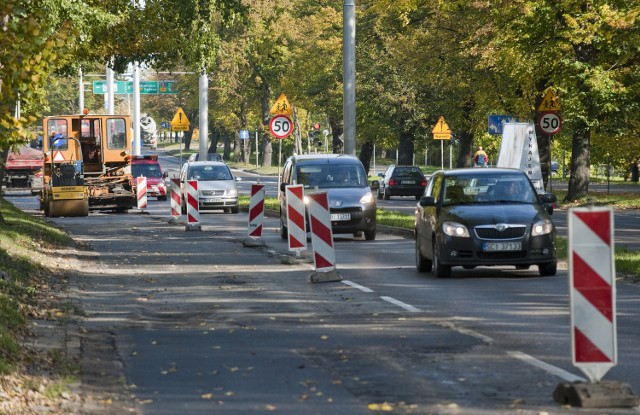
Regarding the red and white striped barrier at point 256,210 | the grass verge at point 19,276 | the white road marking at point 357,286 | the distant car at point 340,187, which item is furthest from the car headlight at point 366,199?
the white road marking at point 357,286

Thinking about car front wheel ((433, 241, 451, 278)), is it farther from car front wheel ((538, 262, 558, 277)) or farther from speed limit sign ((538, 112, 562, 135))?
speed limit sign ((538, 112, 562, 135))

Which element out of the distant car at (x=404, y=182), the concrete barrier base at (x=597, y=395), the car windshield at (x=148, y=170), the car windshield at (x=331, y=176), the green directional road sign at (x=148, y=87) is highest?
the green directional road sign at (x=148, y=87)

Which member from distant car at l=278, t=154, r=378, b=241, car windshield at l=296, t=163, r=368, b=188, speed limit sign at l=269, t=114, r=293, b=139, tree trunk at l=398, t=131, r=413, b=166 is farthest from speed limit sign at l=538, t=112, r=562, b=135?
tree trunk at l=398, t=131, r=413, b=166

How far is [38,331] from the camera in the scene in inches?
525

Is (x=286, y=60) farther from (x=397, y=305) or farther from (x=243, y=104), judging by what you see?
(x=397, y=305)

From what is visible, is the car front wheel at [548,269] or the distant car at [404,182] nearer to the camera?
the car front wheel at [548,269]

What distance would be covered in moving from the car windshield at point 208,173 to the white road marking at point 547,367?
36166 millimetres

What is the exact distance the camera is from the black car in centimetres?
1958

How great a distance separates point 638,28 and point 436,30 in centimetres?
1706

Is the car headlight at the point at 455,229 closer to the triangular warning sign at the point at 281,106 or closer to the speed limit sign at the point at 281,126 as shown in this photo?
the speed limit sign at the point at 281,126

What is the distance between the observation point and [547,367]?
10.9 meters

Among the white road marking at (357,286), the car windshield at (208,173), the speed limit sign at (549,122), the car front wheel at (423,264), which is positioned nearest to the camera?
the white road marking at (357,286)

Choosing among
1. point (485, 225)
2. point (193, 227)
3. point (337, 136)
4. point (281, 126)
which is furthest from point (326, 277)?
point (337, 136)

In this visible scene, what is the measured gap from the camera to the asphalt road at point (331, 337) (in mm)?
9750
